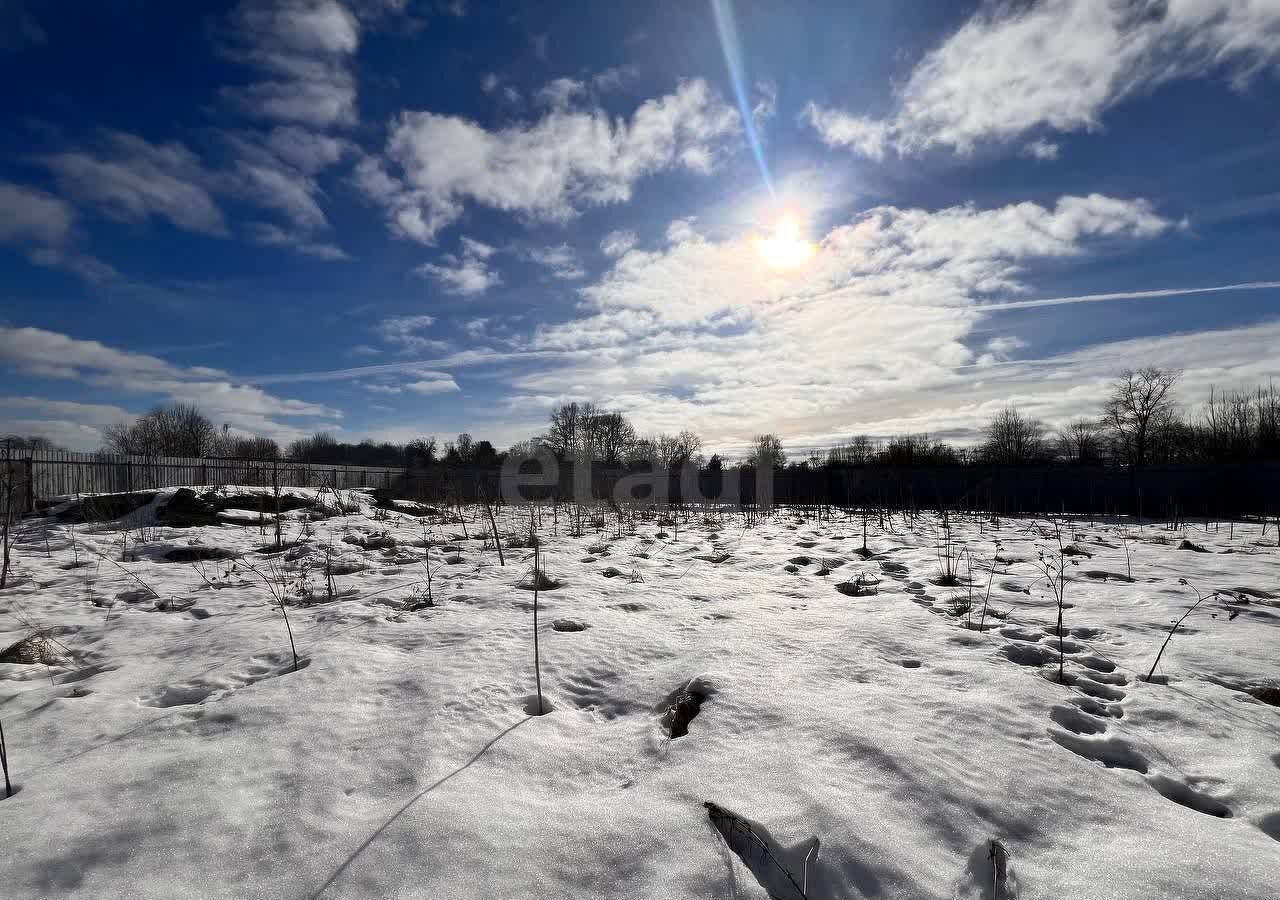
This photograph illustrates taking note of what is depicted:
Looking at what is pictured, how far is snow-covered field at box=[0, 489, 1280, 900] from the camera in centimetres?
149

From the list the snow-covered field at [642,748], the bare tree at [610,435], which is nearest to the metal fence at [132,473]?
the snow-covered field at [642,748]

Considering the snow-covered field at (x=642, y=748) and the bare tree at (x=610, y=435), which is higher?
the bare tree at (x=610, y=435)

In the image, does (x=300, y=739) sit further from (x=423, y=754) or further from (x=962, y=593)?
(x=962, y=593)

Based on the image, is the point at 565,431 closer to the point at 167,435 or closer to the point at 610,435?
the point at 610,435

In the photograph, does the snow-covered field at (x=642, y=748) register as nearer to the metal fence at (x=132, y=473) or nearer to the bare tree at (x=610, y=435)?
the metal fence at (x=132, y=473)

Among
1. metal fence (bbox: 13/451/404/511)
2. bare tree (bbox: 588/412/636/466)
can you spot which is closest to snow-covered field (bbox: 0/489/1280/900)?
metal fence (bbox: 13/451/404/511)

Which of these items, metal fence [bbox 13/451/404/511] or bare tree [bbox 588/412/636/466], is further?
bare tree [bbox 588/412/636/466]

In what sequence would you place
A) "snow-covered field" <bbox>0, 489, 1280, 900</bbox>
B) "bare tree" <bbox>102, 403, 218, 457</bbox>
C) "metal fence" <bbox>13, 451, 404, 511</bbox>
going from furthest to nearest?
"bare tree" <bbox>102, 403, 218, 457</bbox> → "metal fence" <bbox>13, 451, 404, 511</bbox> → "snow-covered field" <bbox>0, 489, 1280, 900</bbox>

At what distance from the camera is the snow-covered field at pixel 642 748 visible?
1487mm

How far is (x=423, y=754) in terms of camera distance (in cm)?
208

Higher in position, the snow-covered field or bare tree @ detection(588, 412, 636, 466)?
bare tree @ detection(588, 412, 636, 466)

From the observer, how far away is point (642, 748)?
219 cm

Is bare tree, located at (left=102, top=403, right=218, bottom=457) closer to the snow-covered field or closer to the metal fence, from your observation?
the metal fence

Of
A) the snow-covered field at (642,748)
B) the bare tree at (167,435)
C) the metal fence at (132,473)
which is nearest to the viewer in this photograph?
the snow-covered field at (642,748)
